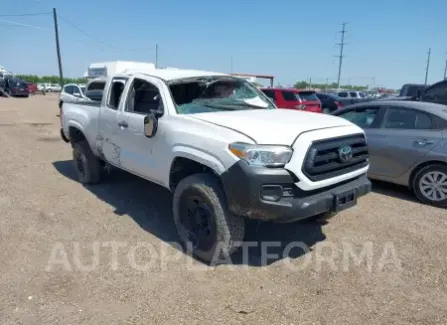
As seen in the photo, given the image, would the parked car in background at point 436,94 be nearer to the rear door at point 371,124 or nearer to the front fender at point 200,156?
the rear door at point 371,124

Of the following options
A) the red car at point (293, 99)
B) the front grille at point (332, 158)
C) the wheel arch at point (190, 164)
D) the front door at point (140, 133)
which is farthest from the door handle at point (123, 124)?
Answer: the red car at point (293, 99)

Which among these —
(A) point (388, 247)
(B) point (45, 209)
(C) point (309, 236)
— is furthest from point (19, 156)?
(A) point (388, 247)

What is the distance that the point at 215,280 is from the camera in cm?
353

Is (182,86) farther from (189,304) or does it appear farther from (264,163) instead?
(189,304)

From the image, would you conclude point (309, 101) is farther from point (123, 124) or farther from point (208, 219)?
point (208, 219)

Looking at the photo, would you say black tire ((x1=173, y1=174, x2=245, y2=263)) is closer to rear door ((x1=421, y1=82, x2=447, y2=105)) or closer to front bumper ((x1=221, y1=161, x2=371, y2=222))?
front bumper ((x1=221, y1=161, x2=371, y2=222))

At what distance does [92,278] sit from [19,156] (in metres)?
6.23

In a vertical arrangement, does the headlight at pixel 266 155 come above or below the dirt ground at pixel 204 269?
above

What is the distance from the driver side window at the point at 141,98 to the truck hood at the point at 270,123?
97 centimetres

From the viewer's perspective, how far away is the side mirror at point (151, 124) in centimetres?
425

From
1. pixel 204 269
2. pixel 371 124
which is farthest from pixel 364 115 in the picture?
pixel 204 269

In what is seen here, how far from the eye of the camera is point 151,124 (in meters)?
4.27

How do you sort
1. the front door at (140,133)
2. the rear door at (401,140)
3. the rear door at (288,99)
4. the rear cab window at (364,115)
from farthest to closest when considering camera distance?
the rear door at (288,99), the rear cab window at (364,115), the rear door at (401,140), the front door at (140,133)

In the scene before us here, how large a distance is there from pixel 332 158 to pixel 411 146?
107 inches
